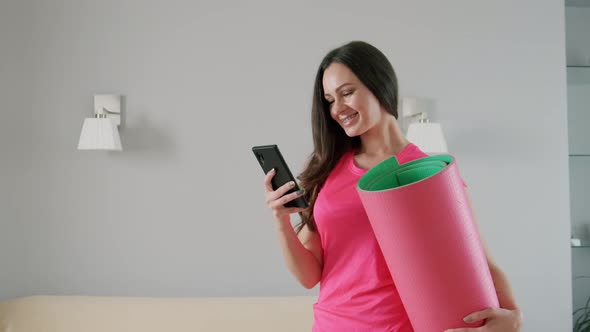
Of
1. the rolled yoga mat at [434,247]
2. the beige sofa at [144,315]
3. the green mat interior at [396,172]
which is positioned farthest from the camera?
the beige sofa at [144,315]

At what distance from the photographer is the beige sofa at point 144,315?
209cm

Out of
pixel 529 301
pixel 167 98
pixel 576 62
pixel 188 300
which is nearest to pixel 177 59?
pixel 167 98

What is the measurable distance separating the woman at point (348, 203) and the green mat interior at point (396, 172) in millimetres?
136

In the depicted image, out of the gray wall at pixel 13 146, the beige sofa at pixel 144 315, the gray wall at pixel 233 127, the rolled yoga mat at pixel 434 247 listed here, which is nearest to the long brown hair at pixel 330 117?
the rolled yoga mat at pixel 434 247

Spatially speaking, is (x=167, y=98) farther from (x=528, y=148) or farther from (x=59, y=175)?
(x=528, y=148)

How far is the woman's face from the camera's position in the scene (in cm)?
127

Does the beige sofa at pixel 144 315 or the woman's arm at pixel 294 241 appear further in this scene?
the beige sofa at pixel 144 315

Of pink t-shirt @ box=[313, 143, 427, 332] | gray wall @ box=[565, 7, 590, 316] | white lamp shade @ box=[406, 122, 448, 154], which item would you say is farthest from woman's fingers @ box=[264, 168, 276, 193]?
gray wall @ box=[565, 7, 590, 316]

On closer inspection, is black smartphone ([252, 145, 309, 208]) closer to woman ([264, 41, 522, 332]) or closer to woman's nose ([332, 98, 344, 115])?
woman ([264, 41, 522, 332])

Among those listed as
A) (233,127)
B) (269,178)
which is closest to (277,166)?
(269,178)

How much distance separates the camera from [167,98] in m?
2.29

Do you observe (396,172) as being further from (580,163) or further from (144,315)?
(580,163)

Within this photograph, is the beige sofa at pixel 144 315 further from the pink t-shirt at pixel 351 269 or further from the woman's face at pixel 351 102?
the woman's face at pixel 351 102

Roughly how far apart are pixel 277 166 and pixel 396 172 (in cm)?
27
